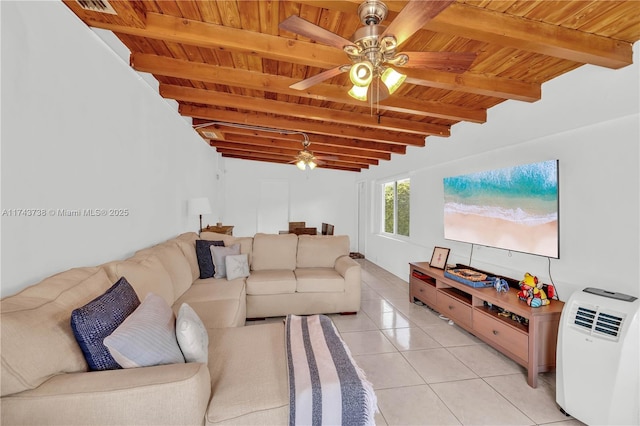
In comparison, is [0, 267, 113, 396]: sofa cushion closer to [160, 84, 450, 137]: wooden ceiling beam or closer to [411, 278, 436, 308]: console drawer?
[160, 84, 450, 137]: wooden ceiling beam

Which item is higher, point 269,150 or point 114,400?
point 269,150

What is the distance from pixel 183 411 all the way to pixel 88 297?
0.80m

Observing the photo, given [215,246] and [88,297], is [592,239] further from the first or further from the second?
[215,246]

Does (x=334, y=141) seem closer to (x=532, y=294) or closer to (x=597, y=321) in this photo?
(x=532, y=294)

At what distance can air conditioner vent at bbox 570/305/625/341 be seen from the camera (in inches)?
63.5

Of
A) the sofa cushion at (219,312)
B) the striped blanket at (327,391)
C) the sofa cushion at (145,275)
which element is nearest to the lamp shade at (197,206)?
the sofa cushion at (145,275)

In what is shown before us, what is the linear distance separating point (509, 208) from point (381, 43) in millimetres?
2188

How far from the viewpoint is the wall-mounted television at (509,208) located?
242 cm

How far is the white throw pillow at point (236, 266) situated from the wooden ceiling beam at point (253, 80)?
1878mm

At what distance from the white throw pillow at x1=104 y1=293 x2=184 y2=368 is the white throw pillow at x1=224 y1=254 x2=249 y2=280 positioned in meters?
1.81

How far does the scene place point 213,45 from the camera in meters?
2.05

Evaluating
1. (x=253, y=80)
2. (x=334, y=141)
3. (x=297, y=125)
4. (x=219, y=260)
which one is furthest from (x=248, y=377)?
(x=334, y=141)

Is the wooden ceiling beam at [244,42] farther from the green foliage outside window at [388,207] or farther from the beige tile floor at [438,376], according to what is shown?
the green foliage outside window at [388,207]

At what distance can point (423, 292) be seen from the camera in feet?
11.8
